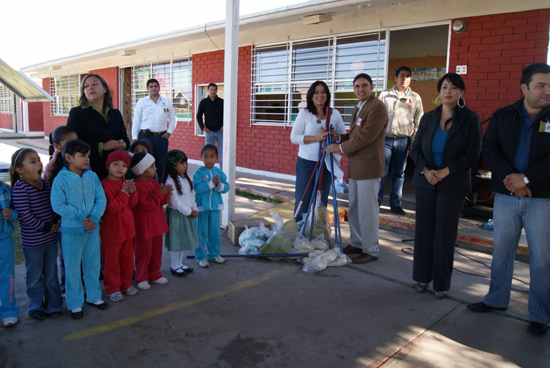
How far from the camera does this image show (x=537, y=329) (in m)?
3.04

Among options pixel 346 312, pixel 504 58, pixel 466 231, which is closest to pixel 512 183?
pixel 346 312

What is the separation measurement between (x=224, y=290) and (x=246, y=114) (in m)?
6.65

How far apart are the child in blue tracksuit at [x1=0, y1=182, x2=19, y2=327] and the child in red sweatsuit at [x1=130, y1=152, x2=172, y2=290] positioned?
3.20 ft

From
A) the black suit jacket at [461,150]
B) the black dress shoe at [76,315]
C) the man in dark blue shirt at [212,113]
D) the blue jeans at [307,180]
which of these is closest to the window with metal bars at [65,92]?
the man in dark blue shirt at [212,113]

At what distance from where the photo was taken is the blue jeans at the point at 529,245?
304 cm

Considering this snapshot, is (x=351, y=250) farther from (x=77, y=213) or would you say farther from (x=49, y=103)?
(x=49, y=103)

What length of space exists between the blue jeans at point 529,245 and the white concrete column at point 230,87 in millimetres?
3212

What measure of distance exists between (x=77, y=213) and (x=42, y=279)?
630 mm

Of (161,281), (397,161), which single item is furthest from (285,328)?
(397,161)

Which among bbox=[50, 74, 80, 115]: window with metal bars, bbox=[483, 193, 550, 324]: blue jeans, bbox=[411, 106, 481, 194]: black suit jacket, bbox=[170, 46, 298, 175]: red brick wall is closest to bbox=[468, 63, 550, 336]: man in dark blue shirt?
bbox=[483, 193, 550, 324]: blue jeans

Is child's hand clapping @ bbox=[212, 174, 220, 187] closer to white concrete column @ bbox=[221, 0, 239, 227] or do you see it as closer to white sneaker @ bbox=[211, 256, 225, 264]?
white sneaker @ bbox=[211, 256, 225, 264]

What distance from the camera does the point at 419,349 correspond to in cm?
283

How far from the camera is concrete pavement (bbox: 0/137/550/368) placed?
8.79 ft

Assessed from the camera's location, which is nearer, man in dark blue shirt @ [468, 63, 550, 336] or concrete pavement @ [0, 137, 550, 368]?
concrete pavement @ [0, 137, 550, 368]
